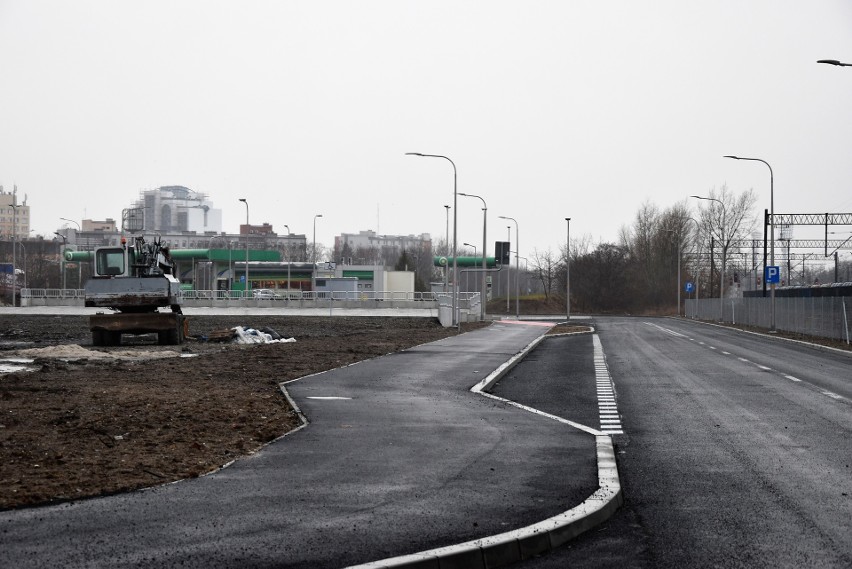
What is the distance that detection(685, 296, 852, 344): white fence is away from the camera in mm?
41719

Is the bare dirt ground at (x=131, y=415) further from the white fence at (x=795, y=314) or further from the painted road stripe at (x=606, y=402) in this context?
the white fence at (x=795, y=314)

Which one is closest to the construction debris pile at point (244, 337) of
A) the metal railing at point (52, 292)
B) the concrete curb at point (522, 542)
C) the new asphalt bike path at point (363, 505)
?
the new asphalt bike path at point (363, 505)

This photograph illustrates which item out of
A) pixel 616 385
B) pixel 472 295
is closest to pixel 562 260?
pixel 472 295

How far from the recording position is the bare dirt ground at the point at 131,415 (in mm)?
8875

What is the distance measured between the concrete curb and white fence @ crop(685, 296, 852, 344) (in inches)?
1370

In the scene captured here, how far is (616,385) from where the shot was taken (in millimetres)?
19797

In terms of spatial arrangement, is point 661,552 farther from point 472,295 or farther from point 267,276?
point 267,276

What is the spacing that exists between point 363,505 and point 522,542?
1597mm

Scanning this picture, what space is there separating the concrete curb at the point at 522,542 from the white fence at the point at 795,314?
34.8 m

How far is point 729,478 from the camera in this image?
9.20 meters

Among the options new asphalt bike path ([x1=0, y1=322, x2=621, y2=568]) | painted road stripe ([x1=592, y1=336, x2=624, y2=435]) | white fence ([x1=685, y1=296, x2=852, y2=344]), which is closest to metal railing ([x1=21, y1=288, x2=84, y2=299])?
white fence ([x1=685, y1=296, x2=852, y2=344])

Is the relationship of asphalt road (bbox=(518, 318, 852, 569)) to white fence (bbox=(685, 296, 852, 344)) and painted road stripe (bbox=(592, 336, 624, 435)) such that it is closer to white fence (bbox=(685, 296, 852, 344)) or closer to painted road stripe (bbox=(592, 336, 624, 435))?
painted road stripe (bbox=(592, 336, 624, 435))

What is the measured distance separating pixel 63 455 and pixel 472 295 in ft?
212

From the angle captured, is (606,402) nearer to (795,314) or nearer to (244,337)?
(244,337)
